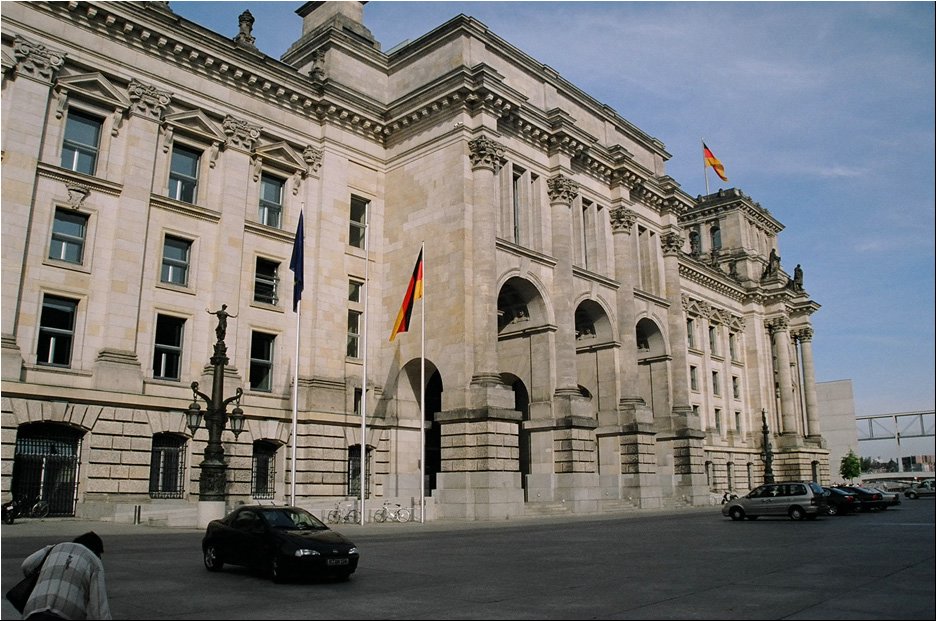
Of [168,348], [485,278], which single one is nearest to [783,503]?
[485,278]

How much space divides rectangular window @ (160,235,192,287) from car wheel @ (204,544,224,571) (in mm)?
18432

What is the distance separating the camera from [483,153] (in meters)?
35.1

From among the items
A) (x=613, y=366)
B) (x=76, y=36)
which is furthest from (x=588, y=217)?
(x=76, y=36)

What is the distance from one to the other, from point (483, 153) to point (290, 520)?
24305 mm

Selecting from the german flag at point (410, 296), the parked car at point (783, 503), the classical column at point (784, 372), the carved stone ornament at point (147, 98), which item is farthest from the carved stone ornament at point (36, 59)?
the classical column at point (784, 372)

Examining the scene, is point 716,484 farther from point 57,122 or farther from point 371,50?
point 57,122

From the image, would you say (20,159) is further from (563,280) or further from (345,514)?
(563,280)

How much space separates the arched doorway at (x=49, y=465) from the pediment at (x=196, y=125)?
43.5 feet

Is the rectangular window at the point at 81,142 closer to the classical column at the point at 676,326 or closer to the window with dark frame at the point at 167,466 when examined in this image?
the window with dark frame at the point at 167,466

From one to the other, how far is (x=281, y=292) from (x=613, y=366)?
1997cm

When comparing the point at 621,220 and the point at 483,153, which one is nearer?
the point at 483,153

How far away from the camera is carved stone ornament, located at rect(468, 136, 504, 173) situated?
35.1m

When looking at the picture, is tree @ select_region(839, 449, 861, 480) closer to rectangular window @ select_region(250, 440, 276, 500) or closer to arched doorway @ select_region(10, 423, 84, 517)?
rectangular window @ select_region(250, 440, 276, 500)

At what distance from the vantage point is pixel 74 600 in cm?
781
